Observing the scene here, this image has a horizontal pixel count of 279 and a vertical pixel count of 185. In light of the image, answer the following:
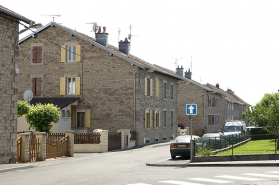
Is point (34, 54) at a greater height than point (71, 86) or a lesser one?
greater

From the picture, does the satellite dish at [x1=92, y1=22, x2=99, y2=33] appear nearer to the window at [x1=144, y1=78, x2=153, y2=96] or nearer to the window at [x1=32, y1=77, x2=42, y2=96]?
the window at [x1=144, y1=78, x2=153, y2=96]

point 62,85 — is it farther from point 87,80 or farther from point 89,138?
point 89,138

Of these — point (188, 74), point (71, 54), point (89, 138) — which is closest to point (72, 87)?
point (71, 54)

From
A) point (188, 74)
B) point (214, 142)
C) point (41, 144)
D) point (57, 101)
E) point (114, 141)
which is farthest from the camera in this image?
point (188, 74)

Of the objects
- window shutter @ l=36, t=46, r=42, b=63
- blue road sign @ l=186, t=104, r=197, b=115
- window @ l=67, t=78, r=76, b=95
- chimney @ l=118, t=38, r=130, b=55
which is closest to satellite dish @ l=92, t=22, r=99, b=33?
chimney @ l=118, t=38, r=130, b=55

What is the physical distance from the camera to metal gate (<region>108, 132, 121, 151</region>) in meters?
32.7

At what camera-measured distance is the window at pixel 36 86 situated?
131 feet

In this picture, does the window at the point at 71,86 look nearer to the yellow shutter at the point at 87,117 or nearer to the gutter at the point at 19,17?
the yellow shutter at the point at 87,117

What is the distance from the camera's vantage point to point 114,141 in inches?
1316

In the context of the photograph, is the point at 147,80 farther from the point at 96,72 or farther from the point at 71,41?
the point at 71,41

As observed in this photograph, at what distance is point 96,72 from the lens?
1527 inches

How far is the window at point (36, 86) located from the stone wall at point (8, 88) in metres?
17.7

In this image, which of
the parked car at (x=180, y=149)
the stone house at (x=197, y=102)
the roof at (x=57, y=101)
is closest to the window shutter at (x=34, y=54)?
the roof at (x=57, y=101)

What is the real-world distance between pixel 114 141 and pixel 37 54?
11889 mm
